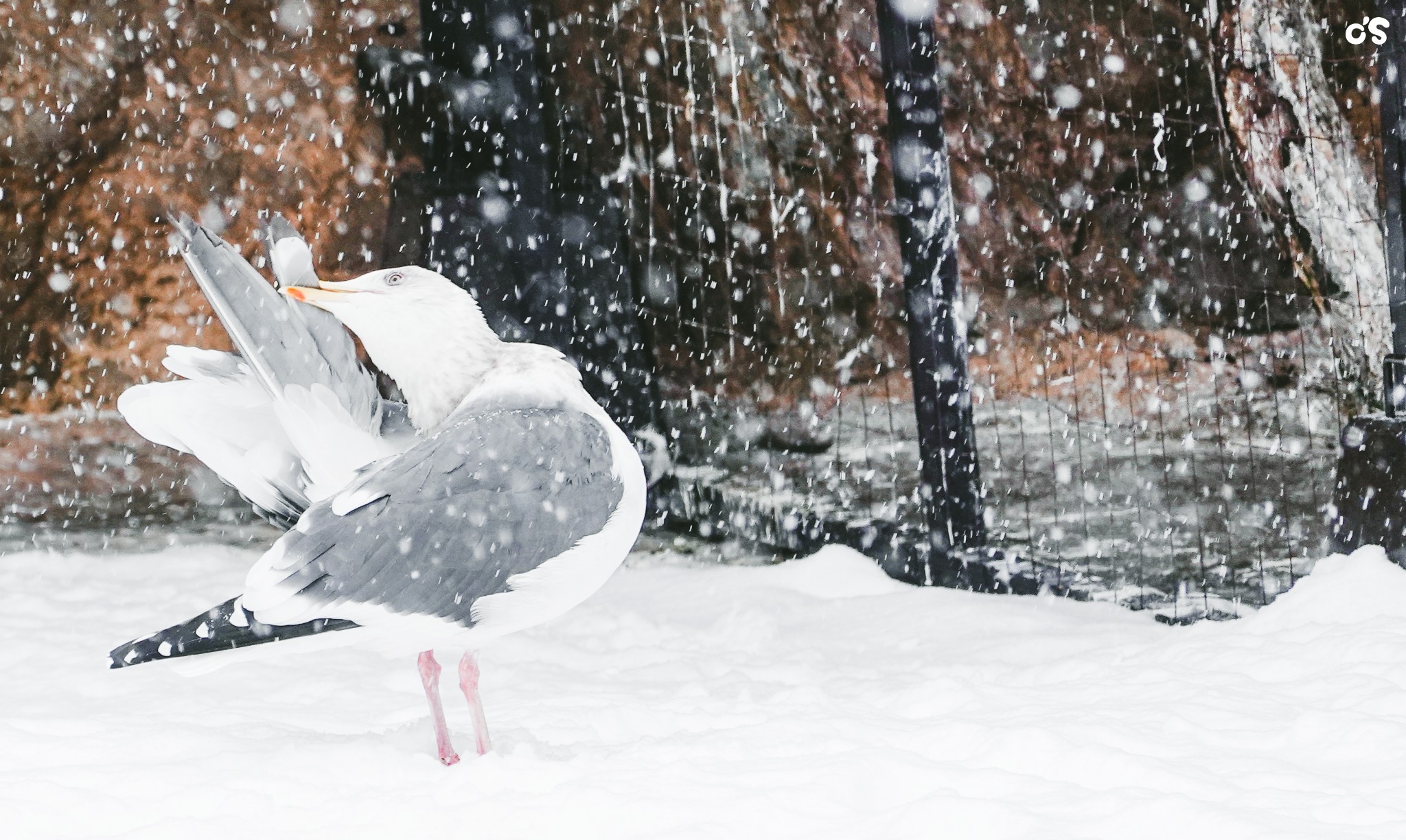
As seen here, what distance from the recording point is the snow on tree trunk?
19.4 feet

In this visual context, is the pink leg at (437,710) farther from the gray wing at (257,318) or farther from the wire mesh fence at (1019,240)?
the wire mesh fence at (1019,240)

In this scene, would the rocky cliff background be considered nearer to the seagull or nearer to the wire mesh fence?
the wire mesh fence

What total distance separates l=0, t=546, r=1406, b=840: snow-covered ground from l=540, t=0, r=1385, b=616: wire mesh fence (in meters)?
1.57

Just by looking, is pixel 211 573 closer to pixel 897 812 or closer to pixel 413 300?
pixel 413 300

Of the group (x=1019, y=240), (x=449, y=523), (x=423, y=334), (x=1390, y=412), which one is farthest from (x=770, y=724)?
(x=1019, y=240)

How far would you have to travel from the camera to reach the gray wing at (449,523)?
8.02 feet

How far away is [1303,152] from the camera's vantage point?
6008 millimetres

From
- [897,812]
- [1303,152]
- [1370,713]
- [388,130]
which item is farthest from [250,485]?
[1303,152]

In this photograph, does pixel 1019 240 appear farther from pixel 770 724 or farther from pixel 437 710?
pixel 437 710

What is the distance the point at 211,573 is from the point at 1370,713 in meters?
4.21

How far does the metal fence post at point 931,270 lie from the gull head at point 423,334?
6.19 feet

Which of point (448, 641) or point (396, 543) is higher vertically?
point (396, 543)

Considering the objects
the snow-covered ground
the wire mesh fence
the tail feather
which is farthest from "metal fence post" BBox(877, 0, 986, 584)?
the tail feather

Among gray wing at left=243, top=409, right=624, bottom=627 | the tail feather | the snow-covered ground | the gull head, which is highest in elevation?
the gull head
